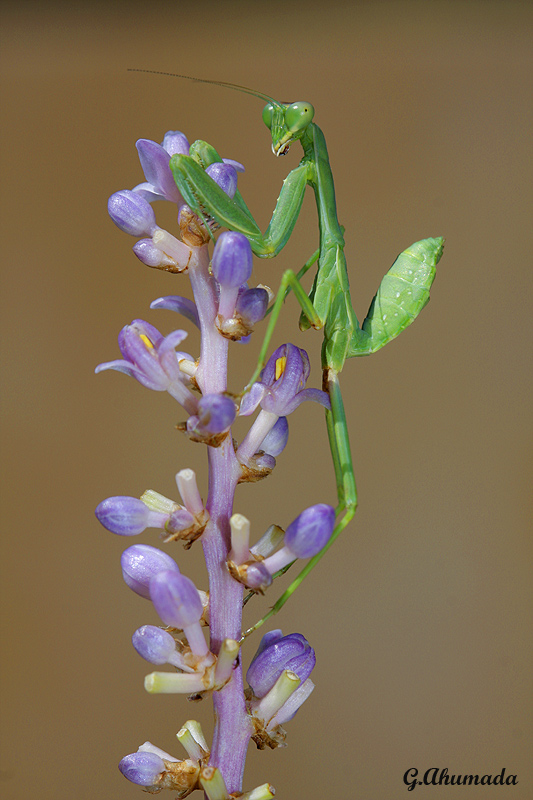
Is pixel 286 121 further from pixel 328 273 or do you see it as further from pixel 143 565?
pixel 143 565

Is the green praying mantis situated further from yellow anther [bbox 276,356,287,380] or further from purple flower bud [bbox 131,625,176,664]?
purple flower bud [bbox 131,625,176,664]

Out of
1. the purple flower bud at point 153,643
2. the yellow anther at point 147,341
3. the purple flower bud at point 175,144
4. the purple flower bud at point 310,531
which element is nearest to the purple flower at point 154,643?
the purple flower bud at point 153,643

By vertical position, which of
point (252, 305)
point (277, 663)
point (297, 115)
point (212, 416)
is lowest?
point (277, 663)

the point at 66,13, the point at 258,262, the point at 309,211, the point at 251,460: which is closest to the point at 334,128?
the point at 309,211

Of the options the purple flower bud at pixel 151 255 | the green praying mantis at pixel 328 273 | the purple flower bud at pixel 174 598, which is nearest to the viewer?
the purple flower bud at pixel 174 598

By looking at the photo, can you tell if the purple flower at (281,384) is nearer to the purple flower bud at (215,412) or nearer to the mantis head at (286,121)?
the purple flower bud at (215,412)

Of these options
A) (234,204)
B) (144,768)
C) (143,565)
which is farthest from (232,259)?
(144,768)

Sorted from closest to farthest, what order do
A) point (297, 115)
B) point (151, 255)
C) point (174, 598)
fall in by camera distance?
point (174, 598) < point (151, 255) < point (297, 115)
